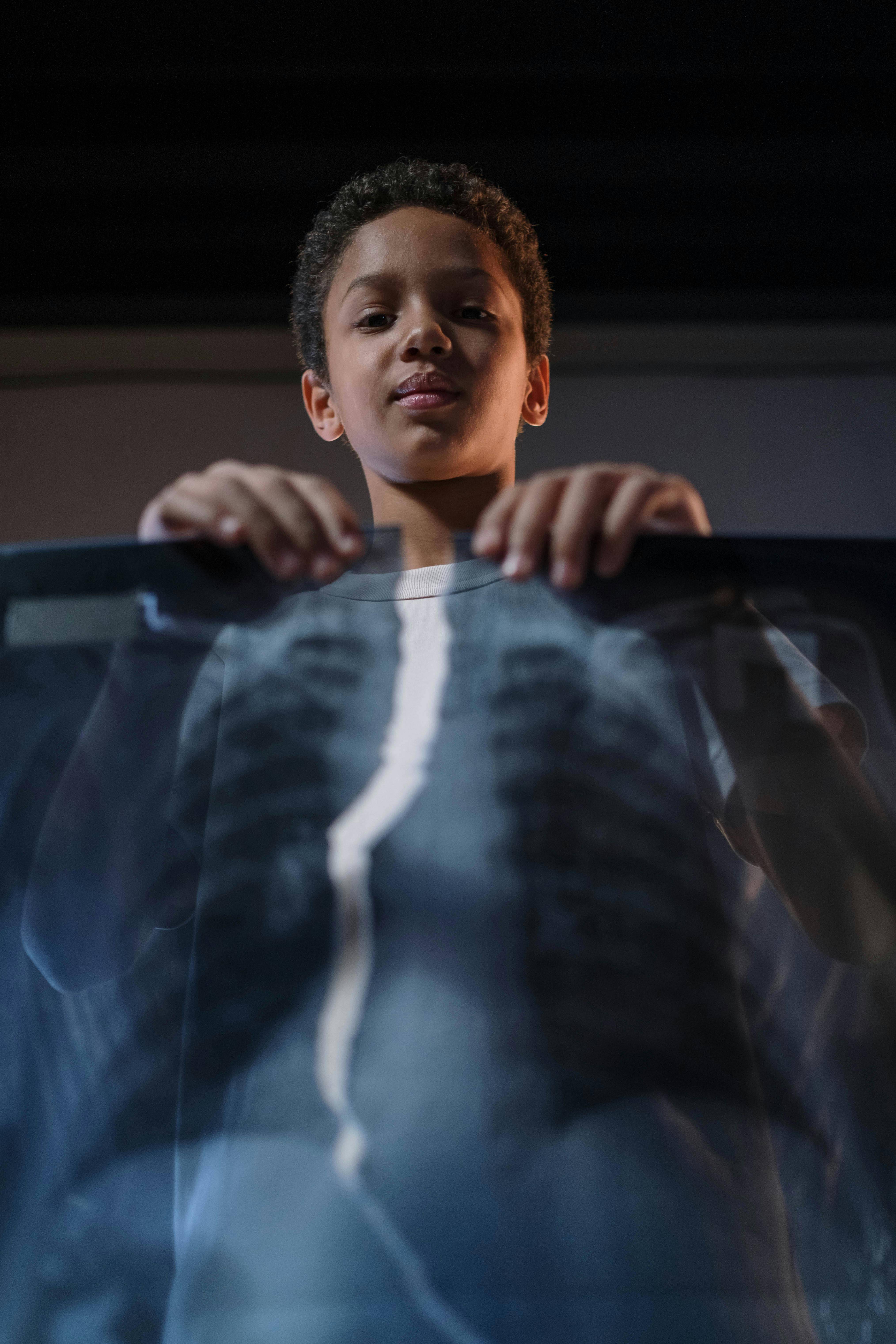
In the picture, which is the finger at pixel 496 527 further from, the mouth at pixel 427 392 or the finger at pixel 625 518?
the mouth at pixel 427 392

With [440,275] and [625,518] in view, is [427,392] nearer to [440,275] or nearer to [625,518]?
[440,275]

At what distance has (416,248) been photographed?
1.41 feet

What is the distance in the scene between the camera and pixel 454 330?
1.33 ft

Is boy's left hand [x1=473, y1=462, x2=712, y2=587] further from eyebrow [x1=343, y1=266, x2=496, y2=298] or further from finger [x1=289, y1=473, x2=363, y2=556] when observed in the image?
eyebrow [x1=343, y1=266, x2=496, y2=298]

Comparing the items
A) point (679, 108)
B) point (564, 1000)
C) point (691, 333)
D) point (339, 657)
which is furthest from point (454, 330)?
point (691, 333)

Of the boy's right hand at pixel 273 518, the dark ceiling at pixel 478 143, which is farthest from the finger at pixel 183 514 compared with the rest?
the dark ceiling at pixel 478 143

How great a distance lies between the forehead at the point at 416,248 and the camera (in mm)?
422

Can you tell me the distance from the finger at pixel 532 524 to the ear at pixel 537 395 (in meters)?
0.26

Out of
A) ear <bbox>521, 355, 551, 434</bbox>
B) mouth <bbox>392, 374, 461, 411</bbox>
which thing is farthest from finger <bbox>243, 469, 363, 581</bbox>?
ear <bbox>521, 355, 551, 434</bbox>

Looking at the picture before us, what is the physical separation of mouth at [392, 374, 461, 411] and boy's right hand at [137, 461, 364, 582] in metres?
0.15

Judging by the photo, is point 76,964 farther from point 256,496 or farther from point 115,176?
point 115,176

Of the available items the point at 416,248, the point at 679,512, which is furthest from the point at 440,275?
the point at 679,512

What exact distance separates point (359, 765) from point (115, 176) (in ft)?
2.27

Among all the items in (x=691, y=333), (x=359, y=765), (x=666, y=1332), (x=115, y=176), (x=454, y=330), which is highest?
(x=115, y=176)
